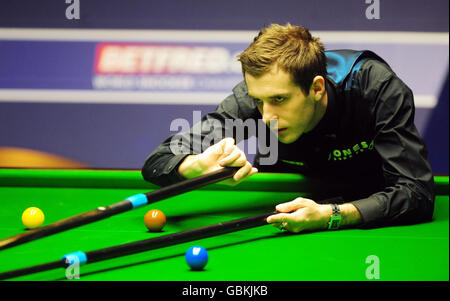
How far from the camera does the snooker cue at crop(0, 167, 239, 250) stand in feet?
5.54

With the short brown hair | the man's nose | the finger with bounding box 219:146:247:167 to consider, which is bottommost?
the finger with bounding box 219:146:247:167

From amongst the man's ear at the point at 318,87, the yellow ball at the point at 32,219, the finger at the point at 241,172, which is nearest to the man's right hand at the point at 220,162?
the finger at the point at 241,172

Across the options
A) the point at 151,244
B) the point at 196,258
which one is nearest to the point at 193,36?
the point at 151,244

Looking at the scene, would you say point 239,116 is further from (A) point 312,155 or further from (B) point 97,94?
(B) point 97,94

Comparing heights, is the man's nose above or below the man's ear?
below

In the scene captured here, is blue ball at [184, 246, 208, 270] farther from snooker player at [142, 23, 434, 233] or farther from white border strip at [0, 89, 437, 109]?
white border strip at [0, 89, 437, 109]

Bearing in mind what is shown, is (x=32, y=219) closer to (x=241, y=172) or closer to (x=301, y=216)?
(x=241, y=172)

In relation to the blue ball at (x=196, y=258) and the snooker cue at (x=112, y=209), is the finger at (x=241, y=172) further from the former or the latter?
the blue ball at (x=196, y=258)

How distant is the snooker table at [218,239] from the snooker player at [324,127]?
0.08 metres

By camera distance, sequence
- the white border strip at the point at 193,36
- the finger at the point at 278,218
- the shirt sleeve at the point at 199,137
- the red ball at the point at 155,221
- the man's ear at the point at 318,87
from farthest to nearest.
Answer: the white border strip at the point at 193,36, the shirt sleeve at the point at 199,137, the man's ear at the point at 318,87, the red ball at the point at 155,221, the finger at the point at 278,218

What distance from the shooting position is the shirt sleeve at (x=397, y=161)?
2256 millimetres

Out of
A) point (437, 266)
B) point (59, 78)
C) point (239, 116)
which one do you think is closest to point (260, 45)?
point (239, 116)

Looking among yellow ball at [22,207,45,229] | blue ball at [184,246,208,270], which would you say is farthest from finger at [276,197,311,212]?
yellow ball at [22,207,45,229]
